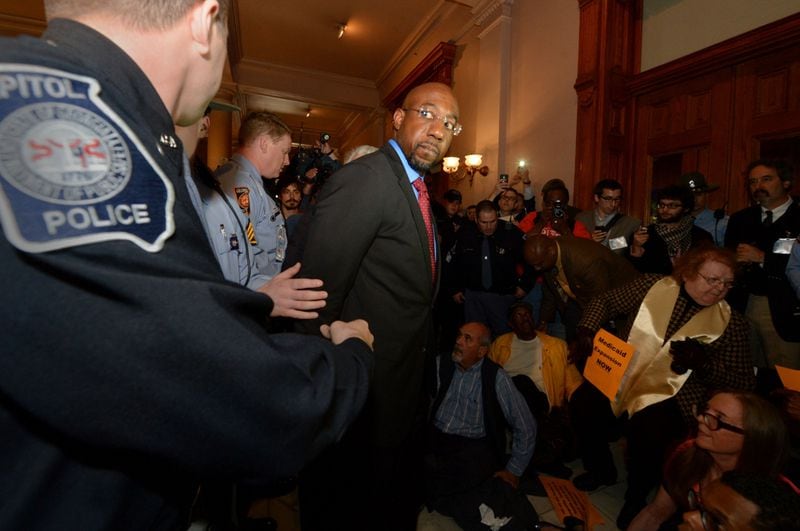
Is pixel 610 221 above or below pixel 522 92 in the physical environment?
below

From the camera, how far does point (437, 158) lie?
66.6 inches

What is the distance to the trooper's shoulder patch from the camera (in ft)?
1.21

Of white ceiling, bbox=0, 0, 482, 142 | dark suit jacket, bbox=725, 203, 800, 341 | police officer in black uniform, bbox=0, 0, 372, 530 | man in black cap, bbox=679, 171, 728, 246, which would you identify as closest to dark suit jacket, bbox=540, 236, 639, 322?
dark suit jacket, bbox=725, 203, 800, 341

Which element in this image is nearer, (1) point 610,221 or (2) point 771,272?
(2) point 771,272

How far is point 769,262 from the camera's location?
2537 mm

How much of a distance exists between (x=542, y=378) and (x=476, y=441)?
2.82ft

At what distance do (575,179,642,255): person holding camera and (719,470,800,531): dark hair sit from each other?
7.95 ft

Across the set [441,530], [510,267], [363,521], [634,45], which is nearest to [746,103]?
[634,45]

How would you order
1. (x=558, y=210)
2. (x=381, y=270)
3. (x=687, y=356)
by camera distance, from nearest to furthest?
(x=381, y=270), (x=687, y=356), (x=558, y=210)

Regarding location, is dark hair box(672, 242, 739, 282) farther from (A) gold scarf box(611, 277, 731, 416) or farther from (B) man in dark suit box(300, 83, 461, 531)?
(B) man in dark suit box(300, 83, 461, 531)

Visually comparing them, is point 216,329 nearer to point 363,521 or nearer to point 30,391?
point 30,391

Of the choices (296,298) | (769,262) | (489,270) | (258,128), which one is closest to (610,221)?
(489,270)

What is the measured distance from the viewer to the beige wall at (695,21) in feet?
11.8

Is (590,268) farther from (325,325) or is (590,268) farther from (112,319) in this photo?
(112,319)
